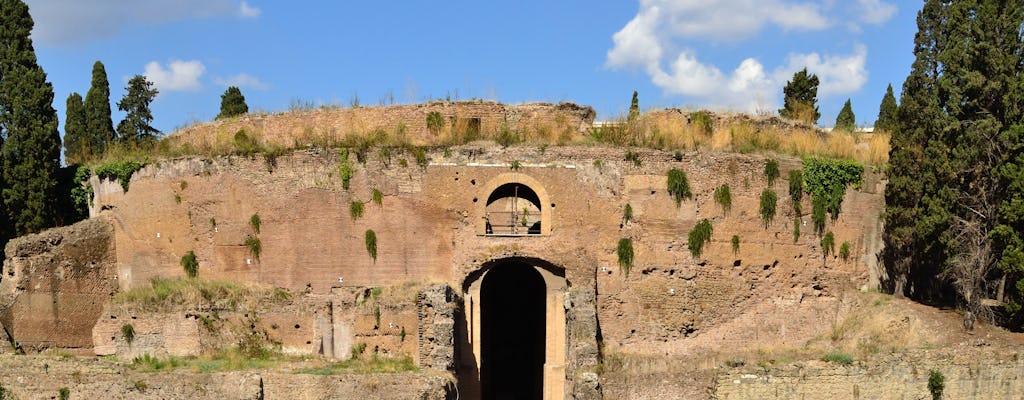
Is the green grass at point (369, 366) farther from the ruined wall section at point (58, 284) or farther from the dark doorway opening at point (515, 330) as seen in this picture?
the ruined wall section at point (58, 284)

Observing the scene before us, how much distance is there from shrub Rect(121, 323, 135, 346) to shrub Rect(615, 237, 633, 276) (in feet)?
35.9

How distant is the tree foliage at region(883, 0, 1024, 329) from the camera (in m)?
21.4

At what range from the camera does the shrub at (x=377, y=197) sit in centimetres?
2155

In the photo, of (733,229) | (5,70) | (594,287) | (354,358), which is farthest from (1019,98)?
(5,70)

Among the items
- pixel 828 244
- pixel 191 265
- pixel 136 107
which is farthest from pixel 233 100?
pixel 828 244

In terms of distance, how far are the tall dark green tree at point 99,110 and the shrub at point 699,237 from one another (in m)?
20.7

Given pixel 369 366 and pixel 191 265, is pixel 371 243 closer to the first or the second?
pixel 369 366

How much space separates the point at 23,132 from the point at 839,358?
66.1ft

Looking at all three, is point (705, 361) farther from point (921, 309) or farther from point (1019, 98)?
point (1019, 98)

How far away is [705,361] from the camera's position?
20.5 m

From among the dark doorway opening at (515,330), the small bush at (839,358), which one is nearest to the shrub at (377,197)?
the dark doorway opening at (515,330)

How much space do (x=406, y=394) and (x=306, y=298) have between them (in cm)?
376

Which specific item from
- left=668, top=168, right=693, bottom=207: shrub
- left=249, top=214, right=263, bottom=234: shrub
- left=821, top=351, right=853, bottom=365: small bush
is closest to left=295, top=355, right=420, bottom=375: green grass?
left=249, top=214, right=263, bottom=234: shrub

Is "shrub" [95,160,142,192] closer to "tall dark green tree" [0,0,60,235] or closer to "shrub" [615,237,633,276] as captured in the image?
"tall dark green tree" [0,0,60,235]
